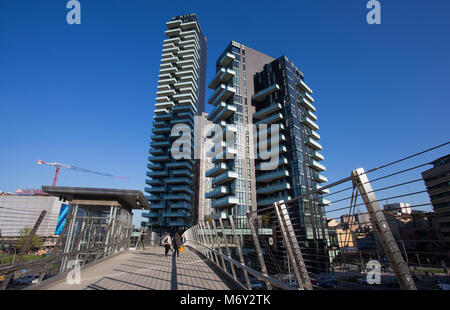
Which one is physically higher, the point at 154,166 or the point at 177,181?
the point at 154,166

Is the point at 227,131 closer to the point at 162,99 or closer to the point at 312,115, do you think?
the point at 312,115

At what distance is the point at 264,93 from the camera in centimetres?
5028

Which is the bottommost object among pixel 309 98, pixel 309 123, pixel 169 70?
pixel 309 123

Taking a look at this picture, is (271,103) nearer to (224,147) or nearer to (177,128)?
(224,147)

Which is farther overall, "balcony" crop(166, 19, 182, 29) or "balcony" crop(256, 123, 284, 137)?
"balcony" crop(166, 19, 182, 29)

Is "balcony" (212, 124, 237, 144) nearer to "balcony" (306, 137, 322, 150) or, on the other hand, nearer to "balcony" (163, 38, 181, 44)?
"balcony" (306, 137, 322, 150)

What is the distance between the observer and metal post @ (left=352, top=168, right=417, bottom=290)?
1908 millimetres

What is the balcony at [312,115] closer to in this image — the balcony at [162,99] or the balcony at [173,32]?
the balcony at [162,99]

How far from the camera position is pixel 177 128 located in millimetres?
67938

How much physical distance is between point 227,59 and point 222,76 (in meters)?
5.07

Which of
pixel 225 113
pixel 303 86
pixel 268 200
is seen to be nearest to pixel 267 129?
pixel 225 113

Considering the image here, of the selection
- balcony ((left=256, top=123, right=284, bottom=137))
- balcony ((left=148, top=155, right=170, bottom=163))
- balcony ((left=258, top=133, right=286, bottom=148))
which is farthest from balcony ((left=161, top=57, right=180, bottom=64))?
balcony ((left=258, top=133, right=286, bottom=148))

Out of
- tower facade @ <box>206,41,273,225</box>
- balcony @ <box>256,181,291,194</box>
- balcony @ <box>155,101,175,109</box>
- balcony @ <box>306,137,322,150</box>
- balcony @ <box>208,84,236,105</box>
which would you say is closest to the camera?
balcony @ <box>256,181,291,194</box>

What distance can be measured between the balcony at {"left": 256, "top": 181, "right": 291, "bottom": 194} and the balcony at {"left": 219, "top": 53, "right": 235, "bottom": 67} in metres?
30.2
